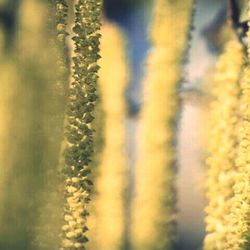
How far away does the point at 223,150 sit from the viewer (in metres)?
1.87

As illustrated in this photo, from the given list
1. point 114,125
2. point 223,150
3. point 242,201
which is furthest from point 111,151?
point 242,201

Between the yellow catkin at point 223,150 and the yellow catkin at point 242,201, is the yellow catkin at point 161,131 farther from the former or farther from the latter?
the yellow catkin at point 242,201

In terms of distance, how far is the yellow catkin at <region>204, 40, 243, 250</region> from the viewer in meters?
1.85

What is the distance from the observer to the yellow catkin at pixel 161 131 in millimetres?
2109

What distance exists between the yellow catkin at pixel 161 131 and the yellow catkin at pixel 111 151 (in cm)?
8

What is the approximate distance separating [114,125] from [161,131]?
0.24 metres

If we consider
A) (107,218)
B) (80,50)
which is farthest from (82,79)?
(107,218)

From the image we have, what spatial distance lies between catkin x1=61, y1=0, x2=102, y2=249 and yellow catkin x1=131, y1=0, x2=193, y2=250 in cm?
60

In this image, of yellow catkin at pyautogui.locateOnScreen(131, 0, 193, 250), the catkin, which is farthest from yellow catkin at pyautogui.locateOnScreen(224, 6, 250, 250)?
yellow catkin at pyautogui.locateOnScreen(131, 0, 193, 250)

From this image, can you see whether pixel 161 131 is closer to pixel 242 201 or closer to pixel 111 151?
pixel 111 151

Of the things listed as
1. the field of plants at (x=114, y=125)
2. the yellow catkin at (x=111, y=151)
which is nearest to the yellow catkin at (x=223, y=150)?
the field of plants at (x=114, y=125)

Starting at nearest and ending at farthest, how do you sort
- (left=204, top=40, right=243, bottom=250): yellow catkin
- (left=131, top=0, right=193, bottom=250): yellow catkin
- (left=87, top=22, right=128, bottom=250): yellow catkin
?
(left=204, top=40, right=243, bottom=250): yellow catkin → (left=131, top=0, right=193, bottom=250): yellow catkin → (left=87, top=22, right=128, bottom=250): yellow catkin

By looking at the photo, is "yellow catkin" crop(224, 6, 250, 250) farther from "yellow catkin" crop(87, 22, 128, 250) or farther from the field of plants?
"yellow catkin" crop(87, 22, 128, 250)

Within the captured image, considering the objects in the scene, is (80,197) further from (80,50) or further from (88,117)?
(80,50)
